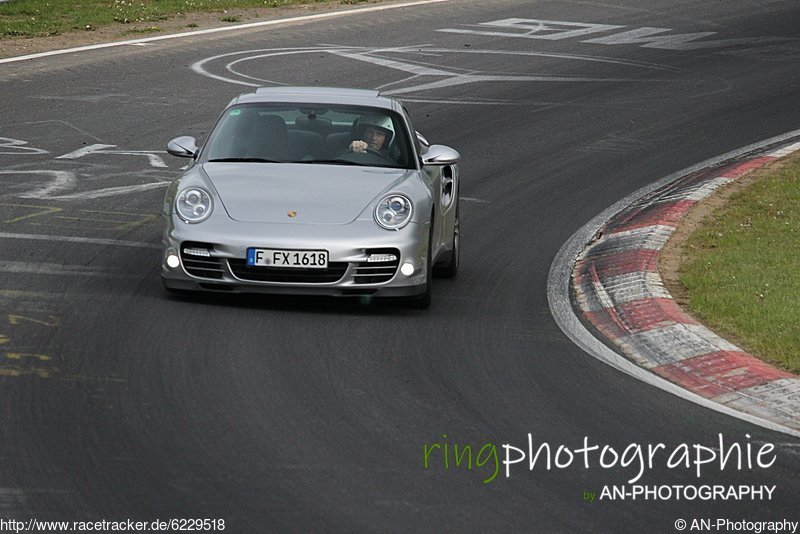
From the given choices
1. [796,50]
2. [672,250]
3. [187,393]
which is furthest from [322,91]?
[796,50]

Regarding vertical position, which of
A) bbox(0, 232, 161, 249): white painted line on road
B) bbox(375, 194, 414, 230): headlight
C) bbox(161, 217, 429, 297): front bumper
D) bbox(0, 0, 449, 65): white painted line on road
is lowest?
bbox(0, 0, 449, 65): white painted line on road

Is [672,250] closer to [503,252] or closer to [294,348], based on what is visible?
[503,252]

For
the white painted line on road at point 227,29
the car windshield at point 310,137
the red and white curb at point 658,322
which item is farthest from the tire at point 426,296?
the white painted line on road at point 227,29

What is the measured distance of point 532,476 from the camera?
6.38m

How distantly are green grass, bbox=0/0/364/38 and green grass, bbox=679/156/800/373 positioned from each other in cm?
1333

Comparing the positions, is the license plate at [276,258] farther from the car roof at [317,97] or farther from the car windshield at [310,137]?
the car roof at [317,97]

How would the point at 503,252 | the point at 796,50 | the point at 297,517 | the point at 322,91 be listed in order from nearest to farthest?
the point at 297,517
the point at 322,91
the point at 503,252
the point at 796,50

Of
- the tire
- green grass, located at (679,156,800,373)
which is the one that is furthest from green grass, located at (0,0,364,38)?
the tire

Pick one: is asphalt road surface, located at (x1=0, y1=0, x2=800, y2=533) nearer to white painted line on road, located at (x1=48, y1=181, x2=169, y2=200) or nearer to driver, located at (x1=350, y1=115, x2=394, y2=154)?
white painted line on road, located at (x1=48, y1=181, x2=169, y2=200)

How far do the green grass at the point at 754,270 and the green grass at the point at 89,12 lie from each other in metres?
13.3

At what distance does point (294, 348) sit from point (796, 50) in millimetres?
17515

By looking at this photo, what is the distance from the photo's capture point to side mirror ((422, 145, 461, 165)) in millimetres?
10297

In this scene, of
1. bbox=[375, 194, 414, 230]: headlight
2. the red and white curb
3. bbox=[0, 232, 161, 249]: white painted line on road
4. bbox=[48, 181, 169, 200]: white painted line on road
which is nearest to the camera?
the red and white curb

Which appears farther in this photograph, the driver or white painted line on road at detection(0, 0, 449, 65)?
white painted line on road at detection(0, 0, 449, 65)
